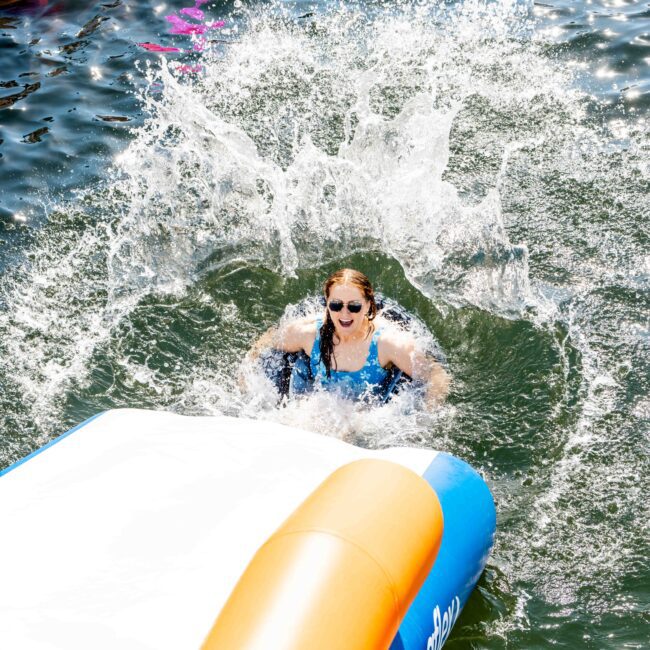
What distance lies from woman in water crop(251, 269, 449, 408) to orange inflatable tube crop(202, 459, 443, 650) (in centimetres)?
146

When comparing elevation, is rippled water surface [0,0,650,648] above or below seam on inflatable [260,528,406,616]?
below

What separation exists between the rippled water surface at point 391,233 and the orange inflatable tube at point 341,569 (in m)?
0.88

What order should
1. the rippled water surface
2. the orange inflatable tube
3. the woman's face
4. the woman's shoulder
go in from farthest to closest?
the woman's shoulder < the woman's face < the rippled water surface < the orange inflatable tube

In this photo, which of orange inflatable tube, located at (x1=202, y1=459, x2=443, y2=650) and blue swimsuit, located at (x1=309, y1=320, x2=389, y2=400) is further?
blue swimsuit, located at (x1=309, y1=320, x2=389, y2=400)

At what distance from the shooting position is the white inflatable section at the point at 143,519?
2455mm

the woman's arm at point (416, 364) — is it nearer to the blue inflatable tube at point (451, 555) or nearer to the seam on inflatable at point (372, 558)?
the blue inflatable tube at point (451, 555)

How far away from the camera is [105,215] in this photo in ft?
21.1

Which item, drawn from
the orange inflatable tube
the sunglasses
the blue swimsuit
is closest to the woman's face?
the sunglasses

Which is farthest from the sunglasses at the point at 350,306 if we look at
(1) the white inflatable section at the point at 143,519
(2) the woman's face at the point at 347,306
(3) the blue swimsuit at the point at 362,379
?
(1) the white inflatable section at the point at 143,519

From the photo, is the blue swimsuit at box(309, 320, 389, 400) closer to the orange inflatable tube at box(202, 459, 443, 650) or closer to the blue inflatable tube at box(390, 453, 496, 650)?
the blue inflatable tube at box(390, 453, 496, 650)

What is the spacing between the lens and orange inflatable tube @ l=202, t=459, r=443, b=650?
7.86ft

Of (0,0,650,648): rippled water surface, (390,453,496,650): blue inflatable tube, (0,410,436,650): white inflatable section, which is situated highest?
(0,410,436,650): white inflatable section

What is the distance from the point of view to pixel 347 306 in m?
4.31

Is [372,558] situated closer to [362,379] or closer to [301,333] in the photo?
→ [362,379]
